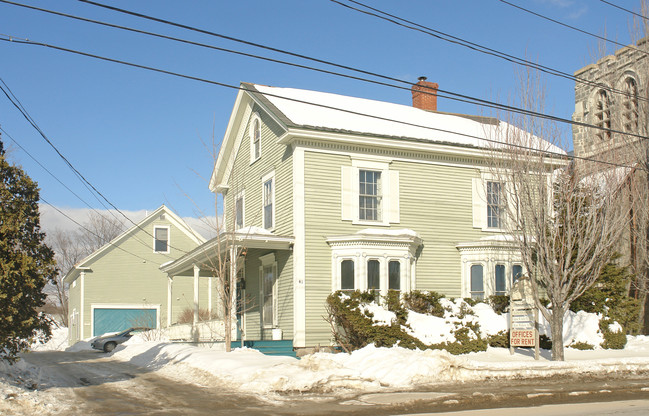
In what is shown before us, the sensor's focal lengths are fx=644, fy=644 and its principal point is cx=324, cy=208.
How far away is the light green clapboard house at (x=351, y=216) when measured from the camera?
1941 centimetres

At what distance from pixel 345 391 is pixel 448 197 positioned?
1106cm

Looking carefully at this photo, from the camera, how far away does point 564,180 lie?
16766mm

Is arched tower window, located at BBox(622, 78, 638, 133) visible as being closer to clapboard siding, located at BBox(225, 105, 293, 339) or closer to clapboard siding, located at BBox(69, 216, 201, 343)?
clapboard siding, located at BBox(225, 105, 293, 339)

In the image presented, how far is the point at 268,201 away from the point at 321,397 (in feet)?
37.1

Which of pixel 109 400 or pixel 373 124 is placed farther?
pixel 373 124

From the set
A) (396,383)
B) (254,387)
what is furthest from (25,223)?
(396,383)

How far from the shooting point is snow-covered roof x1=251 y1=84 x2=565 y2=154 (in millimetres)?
19844

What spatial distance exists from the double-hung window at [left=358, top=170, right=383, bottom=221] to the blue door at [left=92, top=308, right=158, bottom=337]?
1875 cm

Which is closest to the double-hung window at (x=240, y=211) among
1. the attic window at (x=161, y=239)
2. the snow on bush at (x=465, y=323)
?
the snow on bush at (x=465, y=323)

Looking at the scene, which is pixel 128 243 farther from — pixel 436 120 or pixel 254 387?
pixel 254 387

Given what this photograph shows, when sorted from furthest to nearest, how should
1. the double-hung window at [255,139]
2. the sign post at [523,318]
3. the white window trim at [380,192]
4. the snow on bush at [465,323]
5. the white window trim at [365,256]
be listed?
the double-hung window at [255,139]
the white window trim at [380,192]
the white window trim at [365,256]
the snow on bush at [465,323]
the sign post at [523,318]

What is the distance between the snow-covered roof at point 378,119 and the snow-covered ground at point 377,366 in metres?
5.47

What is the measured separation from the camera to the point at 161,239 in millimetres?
37250

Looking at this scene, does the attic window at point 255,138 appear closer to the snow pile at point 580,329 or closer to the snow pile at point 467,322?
the snow pile at point 467,322
